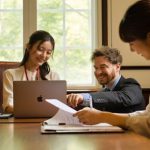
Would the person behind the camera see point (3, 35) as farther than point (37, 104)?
Yes

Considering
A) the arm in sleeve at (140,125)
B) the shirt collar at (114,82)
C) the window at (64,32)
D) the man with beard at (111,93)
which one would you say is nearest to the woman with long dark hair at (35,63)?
the man with beard at (111,93)

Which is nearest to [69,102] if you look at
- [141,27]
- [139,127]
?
[139,127]

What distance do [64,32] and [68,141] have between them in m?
2.72

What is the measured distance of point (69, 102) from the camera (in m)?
2.10

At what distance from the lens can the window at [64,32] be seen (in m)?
3.97

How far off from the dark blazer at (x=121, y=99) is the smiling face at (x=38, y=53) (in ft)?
2.52

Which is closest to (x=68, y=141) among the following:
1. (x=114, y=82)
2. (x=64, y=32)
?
(x=114, y=82)

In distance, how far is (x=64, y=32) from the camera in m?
3.99

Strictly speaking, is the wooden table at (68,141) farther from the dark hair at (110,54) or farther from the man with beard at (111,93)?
the dark hair at (110,54)

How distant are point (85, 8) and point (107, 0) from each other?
304 mm

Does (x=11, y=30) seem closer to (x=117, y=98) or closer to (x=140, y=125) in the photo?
(x=117, y=98)

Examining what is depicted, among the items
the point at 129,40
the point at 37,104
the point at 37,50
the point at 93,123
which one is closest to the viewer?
the point at 129,40

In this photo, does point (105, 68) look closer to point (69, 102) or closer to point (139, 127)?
point (69, 102)

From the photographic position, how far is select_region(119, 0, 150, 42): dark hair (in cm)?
143
